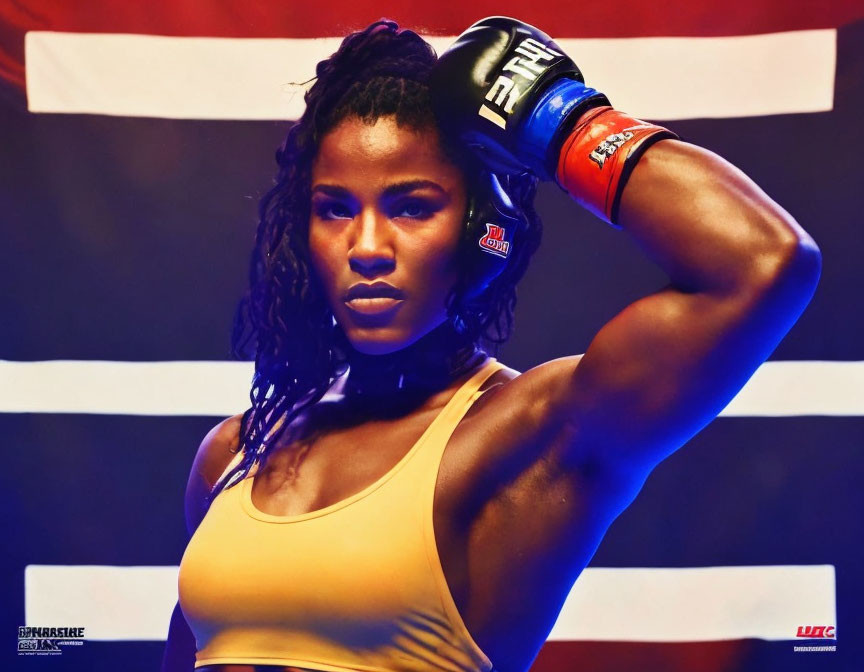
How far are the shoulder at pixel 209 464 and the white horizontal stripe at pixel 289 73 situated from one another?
74 centimetres

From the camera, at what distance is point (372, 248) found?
3.36 ft

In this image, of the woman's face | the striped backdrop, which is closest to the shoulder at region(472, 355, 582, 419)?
the woman's face

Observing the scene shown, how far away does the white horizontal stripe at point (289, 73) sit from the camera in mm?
1767

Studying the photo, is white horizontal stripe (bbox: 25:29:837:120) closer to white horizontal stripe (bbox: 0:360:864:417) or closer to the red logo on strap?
white horizontal stripe (bbox: 0:360:864:417)

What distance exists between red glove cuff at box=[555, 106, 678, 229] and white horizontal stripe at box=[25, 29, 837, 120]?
94 centimetres

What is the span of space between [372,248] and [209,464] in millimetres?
438

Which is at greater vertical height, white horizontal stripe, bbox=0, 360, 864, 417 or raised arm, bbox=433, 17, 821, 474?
white horizontal stripe, bbox=0, 360, 864, 417

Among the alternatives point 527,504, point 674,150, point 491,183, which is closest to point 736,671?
point 527,504

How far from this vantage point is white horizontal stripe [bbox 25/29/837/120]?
69.6 inches

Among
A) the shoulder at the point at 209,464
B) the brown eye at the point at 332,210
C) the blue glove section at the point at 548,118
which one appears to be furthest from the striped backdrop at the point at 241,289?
the blue glove section at the point at 548,118

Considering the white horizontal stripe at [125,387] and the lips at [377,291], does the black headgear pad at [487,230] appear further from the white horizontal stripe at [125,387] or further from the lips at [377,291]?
the white horizontal stripe at [125,387]

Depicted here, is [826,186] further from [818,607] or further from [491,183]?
[491,183]

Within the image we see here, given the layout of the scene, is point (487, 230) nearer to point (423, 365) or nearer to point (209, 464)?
point (423, 365)

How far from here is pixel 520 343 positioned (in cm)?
179
